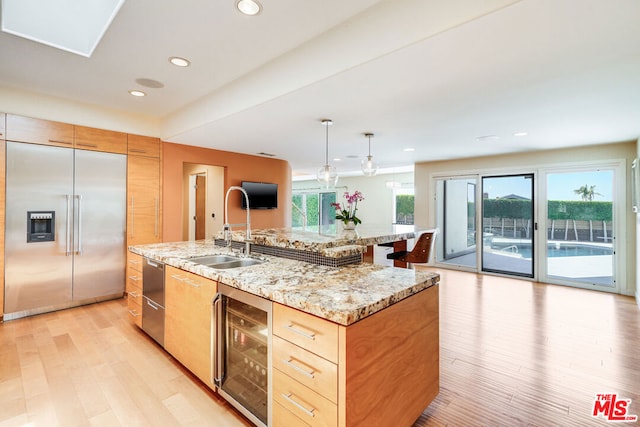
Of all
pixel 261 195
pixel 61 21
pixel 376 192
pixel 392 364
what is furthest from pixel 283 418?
pixel 376 192

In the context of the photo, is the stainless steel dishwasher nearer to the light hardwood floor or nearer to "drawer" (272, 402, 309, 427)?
the light hardwood floor

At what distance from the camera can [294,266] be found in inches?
85.0

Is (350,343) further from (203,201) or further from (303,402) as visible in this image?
(203,201)

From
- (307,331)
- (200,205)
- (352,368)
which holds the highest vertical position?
(200,205)

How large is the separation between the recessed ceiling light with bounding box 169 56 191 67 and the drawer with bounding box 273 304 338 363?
2.29m

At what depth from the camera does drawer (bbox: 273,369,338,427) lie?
1.26m

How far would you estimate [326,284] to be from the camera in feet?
5.52

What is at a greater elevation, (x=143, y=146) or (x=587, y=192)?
(x=143, y=146)

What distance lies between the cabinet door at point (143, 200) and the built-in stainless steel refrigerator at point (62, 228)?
88 mm

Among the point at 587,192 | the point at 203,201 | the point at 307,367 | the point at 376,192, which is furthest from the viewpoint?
the point at 376,192

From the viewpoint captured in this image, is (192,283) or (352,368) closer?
(352,368)

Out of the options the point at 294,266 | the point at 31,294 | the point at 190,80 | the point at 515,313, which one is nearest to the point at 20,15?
the point at 190,80

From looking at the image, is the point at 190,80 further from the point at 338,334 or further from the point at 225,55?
the point at 338,334

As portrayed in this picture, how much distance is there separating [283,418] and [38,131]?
4.15 metres
